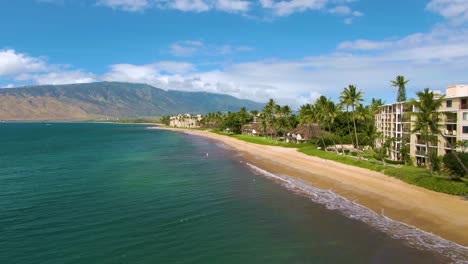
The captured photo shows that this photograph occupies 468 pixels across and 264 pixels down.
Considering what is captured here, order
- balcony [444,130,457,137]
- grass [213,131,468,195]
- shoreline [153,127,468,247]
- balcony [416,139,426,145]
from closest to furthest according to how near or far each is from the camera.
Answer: shoreline [153,127,468,247] → grass [213,131,468,195] → balcony [444,130,457,137] → balcony [416,139,426,145]

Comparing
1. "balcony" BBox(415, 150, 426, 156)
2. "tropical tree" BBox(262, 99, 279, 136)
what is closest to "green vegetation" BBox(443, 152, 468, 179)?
"balcony" BBox(415, 150, 426, 156)

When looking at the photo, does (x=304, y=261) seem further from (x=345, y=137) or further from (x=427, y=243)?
(x=345, y=137)

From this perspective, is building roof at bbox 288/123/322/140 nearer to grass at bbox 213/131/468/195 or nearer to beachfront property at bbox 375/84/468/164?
beachfront property at bbox 375/84/468/164

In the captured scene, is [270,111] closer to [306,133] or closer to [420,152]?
[306,133]

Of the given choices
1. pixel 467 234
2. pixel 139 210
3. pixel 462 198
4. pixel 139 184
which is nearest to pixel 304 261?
pixel 467 234

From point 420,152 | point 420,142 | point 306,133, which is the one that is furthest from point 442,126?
point 306,133

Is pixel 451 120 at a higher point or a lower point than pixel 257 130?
higher
